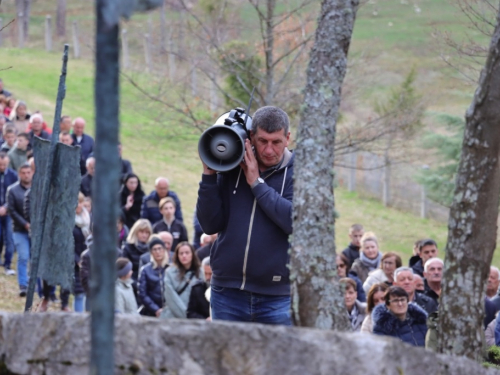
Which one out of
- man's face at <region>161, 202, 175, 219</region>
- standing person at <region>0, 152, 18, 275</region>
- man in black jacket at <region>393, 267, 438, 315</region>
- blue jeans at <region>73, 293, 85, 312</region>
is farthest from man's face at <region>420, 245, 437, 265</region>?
standing person at <region>0, 152, 18, 275</region>

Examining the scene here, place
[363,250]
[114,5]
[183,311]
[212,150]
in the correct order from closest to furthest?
[114,5]
[212,150]
[183,311]
[363,250]

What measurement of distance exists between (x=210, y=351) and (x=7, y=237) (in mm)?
8602

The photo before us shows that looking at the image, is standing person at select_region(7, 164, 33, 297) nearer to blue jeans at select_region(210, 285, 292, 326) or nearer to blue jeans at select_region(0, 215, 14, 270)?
blue jeans at select_region(0, 215, 14, 270)

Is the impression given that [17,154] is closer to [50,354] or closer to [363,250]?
[363,250]

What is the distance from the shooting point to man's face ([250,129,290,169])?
4195 mm

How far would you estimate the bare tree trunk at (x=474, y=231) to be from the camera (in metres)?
3.33

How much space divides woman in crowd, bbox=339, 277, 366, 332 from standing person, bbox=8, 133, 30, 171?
19.9ft

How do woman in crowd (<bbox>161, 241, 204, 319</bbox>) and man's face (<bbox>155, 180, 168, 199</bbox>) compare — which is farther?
man's face (<bbox>155, 180, 168, 199</bbox>)

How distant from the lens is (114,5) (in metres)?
2.22

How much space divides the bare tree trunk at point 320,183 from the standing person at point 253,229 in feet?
2.67

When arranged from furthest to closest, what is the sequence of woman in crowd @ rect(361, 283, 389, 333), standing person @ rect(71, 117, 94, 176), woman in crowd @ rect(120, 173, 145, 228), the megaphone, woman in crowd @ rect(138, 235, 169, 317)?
standing person @ rect(71, 117, 94, 176) < woman in crowd @ rect(120, 173, 145, 228) < woman in crowd @ rect(138, 235, 169, 317) < woman in crowd @ rect(361, 283, 389, 333) < the megaphone

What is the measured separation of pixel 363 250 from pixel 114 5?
7.52m

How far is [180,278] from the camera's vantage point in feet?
26.9

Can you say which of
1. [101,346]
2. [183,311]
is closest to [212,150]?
[101,346]
